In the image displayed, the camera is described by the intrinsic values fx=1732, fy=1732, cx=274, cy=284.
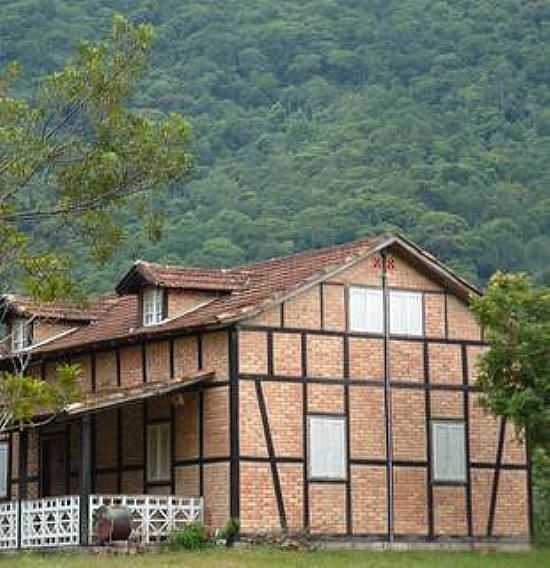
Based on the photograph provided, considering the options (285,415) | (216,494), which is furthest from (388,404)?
(216,494)

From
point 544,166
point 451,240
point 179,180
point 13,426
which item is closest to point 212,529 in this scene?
point 13,426

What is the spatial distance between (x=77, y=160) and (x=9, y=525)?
538 inches

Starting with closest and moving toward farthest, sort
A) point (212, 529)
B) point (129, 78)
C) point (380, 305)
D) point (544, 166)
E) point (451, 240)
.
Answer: point (129, 78) → point (212, 529) → point (380, 305) → point (451, 240) → point (544, 166)

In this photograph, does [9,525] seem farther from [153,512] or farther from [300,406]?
[300,406]

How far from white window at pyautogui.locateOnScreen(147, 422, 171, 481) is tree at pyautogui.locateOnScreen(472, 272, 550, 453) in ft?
23.5

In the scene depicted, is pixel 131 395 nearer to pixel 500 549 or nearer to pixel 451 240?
pixel 500 549

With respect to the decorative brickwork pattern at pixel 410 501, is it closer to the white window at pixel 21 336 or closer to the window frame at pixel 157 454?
the window frame at pixel 157 454

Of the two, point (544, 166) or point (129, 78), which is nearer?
point (129, 78)

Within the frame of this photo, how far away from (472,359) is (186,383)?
762cm

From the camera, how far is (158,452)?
3919cm

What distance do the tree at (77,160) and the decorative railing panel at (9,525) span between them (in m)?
11.1

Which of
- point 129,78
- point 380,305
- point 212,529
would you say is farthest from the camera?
point 380,305

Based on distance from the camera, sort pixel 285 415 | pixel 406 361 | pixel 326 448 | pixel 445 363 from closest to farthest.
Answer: pixel 285 415
pixel 326 448
pixel 406 361
pixel 445 363

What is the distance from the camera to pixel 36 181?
28031 mm
